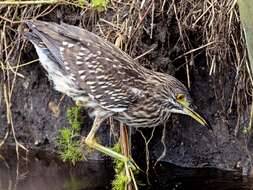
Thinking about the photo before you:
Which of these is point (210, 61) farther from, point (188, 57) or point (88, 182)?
point (88, 182)

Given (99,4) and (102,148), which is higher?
(99,4)

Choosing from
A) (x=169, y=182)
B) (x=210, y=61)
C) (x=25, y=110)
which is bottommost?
(x=169, y=182)

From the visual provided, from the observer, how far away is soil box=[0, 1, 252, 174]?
15.2 feet

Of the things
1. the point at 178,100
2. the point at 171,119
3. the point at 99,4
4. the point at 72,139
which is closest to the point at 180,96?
the point at 178,100

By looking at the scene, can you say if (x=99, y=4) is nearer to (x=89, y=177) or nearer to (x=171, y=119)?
(x=171, y=119)

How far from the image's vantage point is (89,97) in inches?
164

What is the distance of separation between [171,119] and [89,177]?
2.20 feet

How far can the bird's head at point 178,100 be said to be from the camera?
4.16m

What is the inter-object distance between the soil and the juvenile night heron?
1.22 ft

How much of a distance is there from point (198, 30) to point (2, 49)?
4.57ft

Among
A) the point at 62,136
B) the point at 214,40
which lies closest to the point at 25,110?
the point at 62,136

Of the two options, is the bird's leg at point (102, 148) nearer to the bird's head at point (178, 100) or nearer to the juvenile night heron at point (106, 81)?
the juvenile night heron at point (106, 81)

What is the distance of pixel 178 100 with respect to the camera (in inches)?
165

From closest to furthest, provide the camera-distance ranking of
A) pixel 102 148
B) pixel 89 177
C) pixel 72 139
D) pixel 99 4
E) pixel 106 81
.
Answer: pixel 106 81 → pixel 102 148 → pixel 99 4 → pixel 89 177 → pixel 72 139
